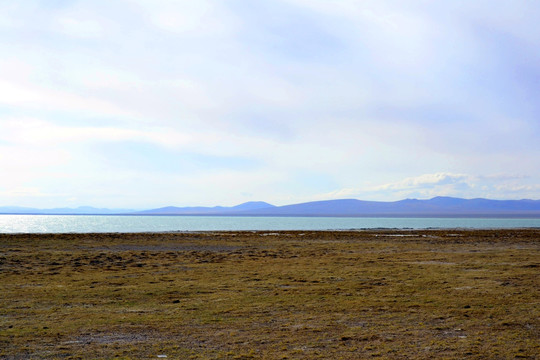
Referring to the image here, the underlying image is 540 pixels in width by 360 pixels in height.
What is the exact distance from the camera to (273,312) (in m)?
11.1

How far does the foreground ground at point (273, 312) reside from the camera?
26.7ft

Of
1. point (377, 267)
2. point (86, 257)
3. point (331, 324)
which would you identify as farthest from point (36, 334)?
point (86, 257)

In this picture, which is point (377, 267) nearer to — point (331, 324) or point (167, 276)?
point (167, 276)

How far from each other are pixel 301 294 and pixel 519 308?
18.1 ft

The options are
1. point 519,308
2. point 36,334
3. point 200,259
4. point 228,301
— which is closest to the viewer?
point 36,334

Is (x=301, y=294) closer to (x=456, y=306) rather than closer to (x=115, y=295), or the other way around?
(x=456, y=306)

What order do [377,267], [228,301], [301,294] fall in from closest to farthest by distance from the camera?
[228,301] < [301,294] < [377,267]

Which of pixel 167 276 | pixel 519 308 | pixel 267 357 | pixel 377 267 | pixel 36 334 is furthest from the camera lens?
pixel 377 267

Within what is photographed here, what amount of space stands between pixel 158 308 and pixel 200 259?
12747 mm

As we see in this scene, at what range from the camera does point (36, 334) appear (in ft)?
29.8

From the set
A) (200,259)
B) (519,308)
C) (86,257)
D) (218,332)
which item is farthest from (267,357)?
(86,257)

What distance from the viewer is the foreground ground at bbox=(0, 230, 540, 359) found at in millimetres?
8125

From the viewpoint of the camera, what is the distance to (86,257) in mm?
25734

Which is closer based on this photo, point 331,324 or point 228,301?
point 331,324
